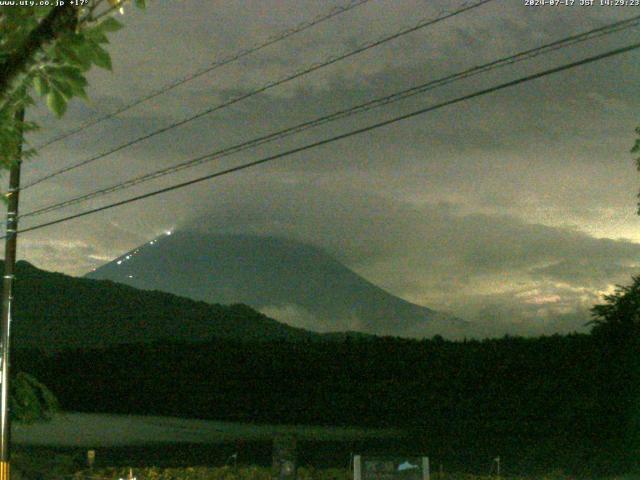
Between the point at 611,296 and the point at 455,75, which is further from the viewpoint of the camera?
the point at 611,296

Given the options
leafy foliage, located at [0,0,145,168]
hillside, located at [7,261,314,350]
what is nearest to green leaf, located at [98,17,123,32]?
leafy foliage, located at [0,0,145,168]

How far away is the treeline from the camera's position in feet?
92.2

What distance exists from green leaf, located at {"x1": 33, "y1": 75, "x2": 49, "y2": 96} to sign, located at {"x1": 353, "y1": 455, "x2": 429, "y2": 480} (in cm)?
793

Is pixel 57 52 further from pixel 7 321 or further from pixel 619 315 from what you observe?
pixel 619 315

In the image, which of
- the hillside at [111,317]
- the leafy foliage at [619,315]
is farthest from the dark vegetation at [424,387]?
the hillside at [111,317]

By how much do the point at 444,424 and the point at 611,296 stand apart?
34.4 feet

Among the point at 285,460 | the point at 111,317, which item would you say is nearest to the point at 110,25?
the point at 285,460

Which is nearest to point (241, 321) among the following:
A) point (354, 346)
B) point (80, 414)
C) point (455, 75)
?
point (80, 414)

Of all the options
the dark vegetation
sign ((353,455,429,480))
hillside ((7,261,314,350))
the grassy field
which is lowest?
the grassy field

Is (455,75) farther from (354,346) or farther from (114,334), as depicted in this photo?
(114,334)

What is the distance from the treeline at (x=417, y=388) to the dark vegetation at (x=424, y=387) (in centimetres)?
5

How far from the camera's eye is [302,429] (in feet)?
115

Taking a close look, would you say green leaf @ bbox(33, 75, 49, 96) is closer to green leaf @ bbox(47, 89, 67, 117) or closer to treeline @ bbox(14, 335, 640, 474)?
green leaf @ bbox(47, 89, 67, 117)

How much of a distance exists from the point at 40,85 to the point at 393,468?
827cm
